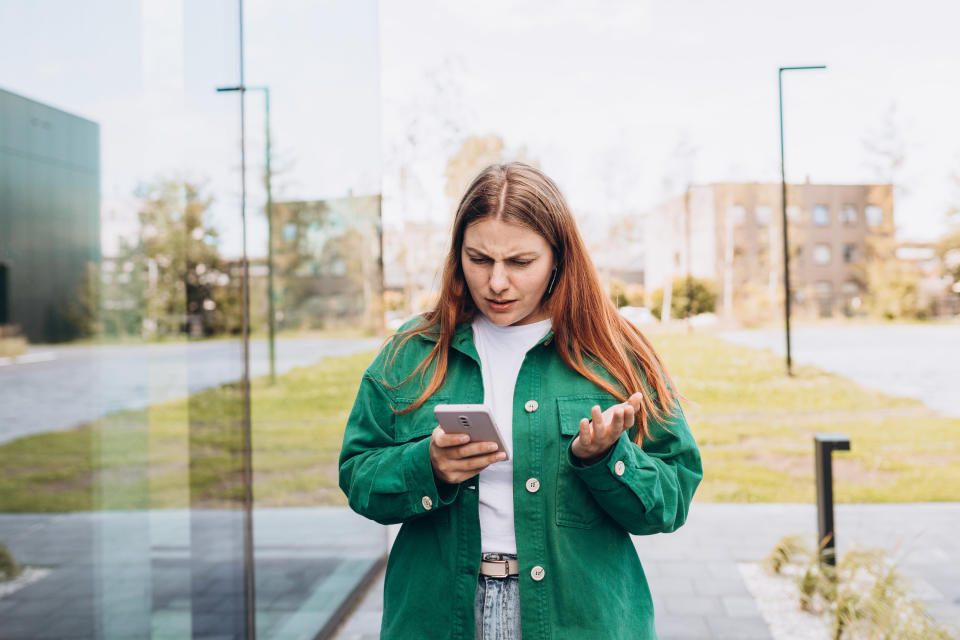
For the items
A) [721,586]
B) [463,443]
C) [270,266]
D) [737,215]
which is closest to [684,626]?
[721,586]

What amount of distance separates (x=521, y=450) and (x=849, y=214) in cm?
378

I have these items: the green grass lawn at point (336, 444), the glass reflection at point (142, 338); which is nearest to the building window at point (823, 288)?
the green grass lawn at point (336, 444)

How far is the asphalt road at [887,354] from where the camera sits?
411 cm

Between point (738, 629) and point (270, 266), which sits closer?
point (270, 266)

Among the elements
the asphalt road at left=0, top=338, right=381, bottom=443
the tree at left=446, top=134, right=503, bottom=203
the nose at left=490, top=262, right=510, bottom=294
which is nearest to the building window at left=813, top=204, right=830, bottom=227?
the tree at left=446, top=134, right=503, bottom=203

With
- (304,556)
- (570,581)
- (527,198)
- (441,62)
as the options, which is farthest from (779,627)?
(441,62)

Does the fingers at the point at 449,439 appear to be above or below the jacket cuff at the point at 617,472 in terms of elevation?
above

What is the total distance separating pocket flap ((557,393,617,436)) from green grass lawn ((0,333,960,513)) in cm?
100

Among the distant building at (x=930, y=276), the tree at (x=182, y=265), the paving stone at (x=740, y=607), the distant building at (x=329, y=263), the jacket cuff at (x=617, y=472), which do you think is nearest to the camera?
the jacket cuff at (x=617, y=472)

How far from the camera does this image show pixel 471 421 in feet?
3.27

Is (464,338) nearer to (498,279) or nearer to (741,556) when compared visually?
(498,279)

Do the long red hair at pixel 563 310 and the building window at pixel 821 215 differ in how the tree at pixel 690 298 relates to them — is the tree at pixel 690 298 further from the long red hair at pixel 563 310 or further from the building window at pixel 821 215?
the long red hair at pixel 563 310

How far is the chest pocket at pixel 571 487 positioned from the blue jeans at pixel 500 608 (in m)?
0.11

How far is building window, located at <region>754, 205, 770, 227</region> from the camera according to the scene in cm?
443
